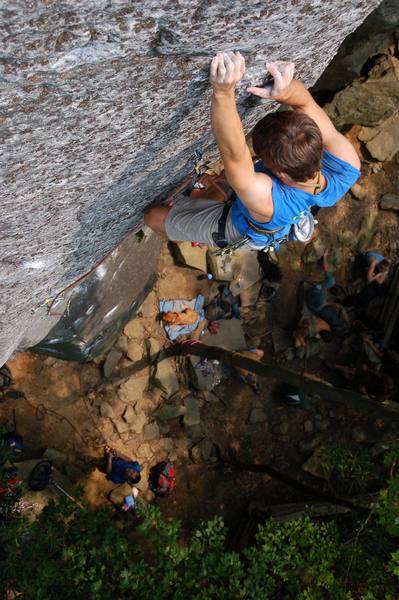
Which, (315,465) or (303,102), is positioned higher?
(303,102)

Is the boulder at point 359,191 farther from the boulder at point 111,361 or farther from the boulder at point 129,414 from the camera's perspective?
the boulder at point 129,414

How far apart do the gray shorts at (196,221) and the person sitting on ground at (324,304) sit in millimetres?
4022

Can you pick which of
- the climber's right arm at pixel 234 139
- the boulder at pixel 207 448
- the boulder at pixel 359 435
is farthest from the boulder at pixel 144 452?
the climber's right arm at pixel 234 139

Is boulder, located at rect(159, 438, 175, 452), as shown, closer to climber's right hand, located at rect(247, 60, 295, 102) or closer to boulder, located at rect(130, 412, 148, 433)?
boulder, located at rect(130, 412, 148, 433)

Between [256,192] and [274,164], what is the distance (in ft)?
0.50

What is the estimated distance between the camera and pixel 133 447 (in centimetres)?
654

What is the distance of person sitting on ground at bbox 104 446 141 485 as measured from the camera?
6176 mm

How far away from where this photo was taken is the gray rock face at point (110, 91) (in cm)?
168

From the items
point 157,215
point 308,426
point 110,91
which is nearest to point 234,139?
point 110,91

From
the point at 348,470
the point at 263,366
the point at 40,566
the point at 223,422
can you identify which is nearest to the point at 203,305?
the point at 223,422

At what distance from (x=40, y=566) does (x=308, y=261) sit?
202 inches

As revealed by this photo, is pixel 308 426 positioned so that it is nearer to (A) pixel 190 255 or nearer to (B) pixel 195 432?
(B) pixel 195 432

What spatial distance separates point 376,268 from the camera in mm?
7594

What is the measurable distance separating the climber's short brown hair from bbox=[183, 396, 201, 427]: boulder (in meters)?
4.67
